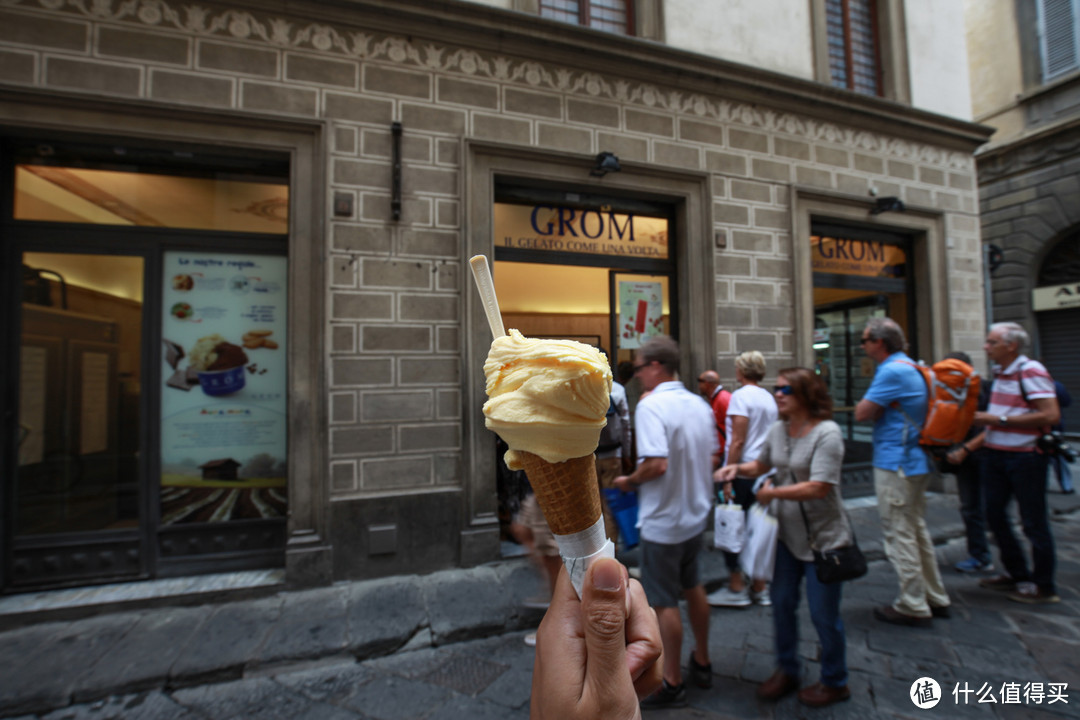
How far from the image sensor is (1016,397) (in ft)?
12.9

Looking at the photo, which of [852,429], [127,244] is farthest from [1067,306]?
[127,244]

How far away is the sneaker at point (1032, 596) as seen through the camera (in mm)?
3895

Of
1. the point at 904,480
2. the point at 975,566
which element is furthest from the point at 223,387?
the point at 975,566

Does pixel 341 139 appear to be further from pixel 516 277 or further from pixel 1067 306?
pixel 1067 306

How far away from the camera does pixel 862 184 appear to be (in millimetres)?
7020

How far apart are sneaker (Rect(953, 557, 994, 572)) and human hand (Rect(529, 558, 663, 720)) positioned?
5007mm

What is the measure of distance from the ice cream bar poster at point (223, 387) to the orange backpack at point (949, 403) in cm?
528

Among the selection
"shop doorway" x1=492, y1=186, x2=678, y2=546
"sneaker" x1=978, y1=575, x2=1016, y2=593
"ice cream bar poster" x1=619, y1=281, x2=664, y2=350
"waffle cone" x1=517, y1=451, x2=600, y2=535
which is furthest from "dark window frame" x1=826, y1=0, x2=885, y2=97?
"waffle cone" x1=517, y1=451, x2=600, y2=535

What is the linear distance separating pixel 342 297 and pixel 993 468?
5.51 meters

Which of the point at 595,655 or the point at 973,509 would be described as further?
the point at 973,509

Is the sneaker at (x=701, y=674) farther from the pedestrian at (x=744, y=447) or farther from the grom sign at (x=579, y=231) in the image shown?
the grom sign at (x=579, y=231)

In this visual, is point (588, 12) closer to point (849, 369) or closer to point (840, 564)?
point (849, 369)

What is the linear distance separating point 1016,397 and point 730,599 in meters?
2.64

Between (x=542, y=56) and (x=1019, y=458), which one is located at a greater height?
(x=542, y=56)
